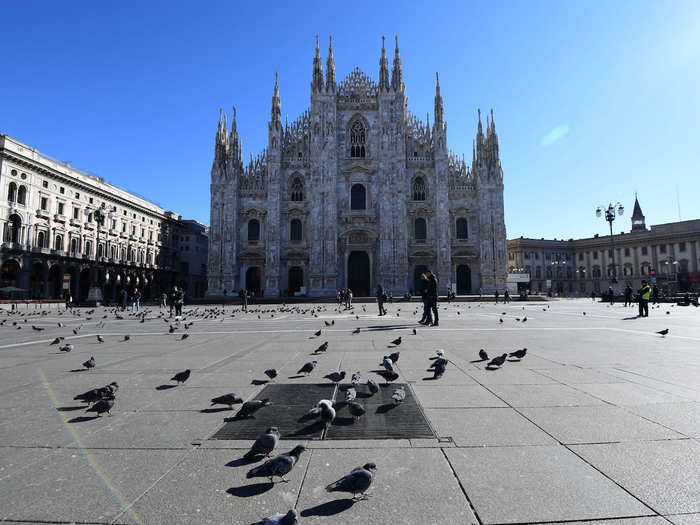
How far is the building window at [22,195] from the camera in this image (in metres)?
36.5

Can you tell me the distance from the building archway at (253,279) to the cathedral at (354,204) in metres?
0.11

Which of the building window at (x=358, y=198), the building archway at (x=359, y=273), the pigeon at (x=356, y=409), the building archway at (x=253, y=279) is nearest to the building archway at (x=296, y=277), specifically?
the building archway at (x=253, y=279)

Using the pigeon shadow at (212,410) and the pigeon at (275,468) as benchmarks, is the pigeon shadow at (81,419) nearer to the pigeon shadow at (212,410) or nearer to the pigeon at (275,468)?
the pigeon shadow at (212,410)

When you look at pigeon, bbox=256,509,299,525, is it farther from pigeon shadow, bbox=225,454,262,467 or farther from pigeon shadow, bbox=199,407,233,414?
pigeon shadow, bbox=199,407,233,414

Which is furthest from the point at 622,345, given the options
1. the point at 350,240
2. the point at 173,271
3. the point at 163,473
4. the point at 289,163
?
the point at 173,271

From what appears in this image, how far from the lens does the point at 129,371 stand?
5488mm

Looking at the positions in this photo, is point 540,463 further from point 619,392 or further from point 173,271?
point 173,271

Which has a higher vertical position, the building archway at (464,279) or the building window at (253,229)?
the building window at (253,229)

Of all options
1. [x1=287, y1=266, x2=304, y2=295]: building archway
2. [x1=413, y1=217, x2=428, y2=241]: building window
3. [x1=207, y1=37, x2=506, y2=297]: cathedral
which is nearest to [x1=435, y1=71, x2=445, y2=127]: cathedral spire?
[x1=207, y1=37, x2=506, y2=297]: cathedral

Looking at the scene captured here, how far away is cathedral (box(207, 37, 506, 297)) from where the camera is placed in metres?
40.5

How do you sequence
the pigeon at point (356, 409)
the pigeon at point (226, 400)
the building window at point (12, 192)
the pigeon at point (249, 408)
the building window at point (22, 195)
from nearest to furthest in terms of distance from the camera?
the pigeon at point (356, 409), the pigeon at point (249, 408), the pigeon at point (226, 400), the building window at point (12, 192), the building window at point (22, 195)

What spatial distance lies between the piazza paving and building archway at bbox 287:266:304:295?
118 feet

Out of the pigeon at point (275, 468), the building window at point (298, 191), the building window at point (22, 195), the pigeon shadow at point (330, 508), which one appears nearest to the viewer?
the pigeon shadow at point (330, 508)

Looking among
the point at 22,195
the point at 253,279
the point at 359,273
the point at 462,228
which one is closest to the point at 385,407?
the point at 359,273
